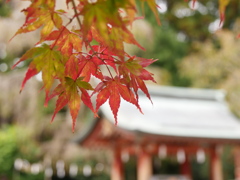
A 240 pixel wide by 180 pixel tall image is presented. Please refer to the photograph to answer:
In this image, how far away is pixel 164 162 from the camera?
1189cm

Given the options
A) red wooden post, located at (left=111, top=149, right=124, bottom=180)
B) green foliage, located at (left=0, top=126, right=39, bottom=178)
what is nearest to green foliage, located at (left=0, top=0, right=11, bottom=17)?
green foliage, located at (left=0, top=126, right=39, bottom=178)

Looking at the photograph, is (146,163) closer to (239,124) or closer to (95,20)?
(239,124)

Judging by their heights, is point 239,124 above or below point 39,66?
above

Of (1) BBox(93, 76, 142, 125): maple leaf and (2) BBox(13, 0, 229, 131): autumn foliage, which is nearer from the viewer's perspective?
(2) BBox(13, 0, 229, 131): autumn foliage

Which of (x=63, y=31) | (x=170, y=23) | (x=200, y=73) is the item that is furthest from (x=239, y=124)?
(x=170, y=23)

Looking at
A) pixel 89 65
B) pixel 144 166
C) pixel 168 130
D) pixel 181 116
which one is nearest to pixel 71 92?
pixel 89 65

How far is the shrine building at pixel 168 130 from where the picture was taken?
571 centimetres

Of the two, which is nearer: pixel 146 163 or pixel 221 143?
pixel 146 163

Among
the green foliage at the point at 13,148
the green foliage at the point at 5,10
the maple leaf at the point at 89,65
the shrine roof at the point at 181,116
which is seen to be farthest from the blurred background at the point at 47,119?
the maple leaf at the point at 89,65

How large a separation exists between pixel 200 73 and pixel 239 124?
4278 millimetres

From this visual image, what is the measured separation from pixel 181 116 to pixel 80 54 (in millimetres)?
6096

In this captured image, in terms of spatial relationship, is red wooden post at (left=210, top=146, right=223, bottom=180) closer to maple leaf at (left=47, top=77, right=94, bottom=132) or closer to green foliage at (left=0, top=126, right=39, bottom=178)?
green foliage at (left=0, top=126, right=39, bottom=178)

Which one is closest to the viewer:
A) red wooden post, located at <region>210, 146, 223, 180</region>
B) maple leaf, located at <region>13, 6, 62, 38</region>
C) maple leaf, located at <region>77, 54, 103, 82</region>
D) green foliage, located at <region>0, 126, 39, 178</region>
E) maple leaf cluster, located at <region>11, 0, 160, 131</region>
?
maple leaf cluster, located at <region>11, 0, 160, 131</region>

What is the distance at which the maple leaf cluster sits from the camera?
0.53 m
